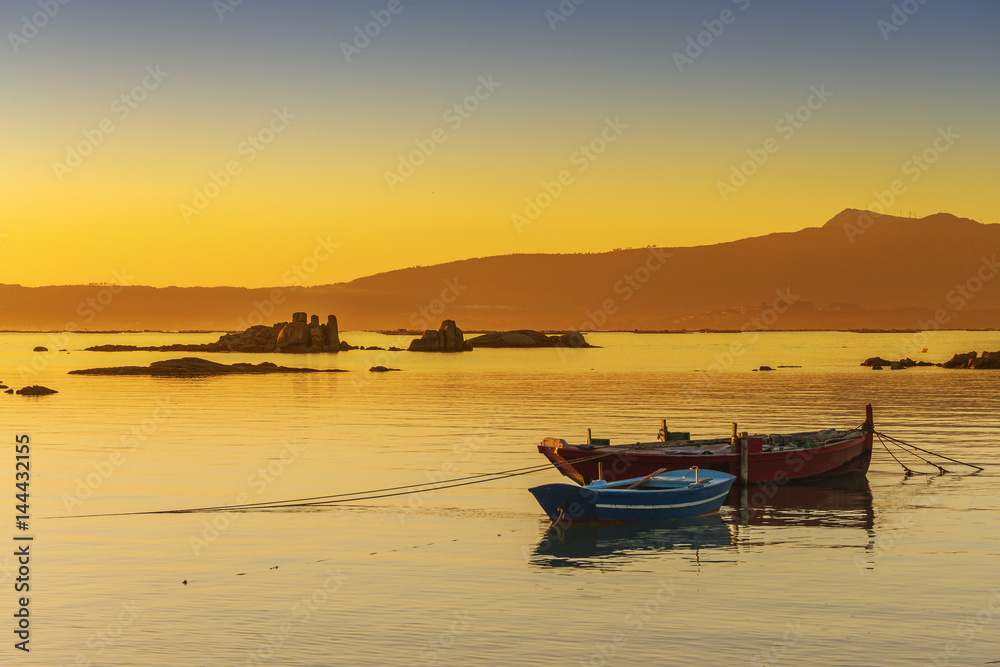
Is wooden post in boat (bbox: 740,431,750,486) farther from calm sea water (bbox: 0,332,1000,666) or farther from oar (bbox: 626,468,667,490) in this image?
oar (bbox: 626,468,667,490)

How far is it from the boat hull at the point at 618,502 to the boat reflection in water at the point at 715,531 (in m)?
Result: 0.36

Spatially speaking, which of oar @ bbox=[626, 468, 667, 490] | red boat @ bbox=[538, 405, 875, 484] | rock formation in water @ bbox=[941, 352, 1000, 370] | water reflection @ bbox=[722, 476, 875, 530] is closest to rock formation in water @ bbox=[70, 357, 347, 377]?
rock formation in water @ bbox=[941, 352, 1000, 370]

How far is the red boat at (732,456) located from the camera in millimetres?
36938

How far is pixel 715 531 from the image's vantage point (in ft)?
103

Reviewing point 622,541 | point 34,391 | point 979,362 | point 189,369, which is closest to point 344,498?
point 622,541

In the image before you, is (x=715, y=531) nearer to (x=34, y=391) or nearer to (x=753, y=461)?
(x=753, y=461)

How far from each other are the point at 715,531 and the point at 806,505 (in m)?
7.14

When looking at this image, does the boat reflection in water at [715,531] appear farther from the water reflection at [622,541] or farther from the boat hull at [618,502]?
the boat hull at [618,502]

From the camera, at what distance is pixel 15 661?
59.6ft

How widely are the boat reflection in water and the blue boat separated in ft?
1.27

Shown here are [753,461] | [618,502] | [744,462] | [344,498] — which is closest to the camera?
[618,502]

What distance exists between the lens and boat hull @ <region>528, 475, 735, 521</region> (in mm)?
30625

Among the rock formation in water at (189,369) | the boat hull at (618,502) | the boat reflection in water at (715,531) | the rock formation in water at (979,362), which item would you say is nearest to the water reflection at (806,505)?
the boat reflection in water at (715,531)

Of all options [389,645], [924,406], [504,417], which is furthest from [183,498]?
[924,406]
